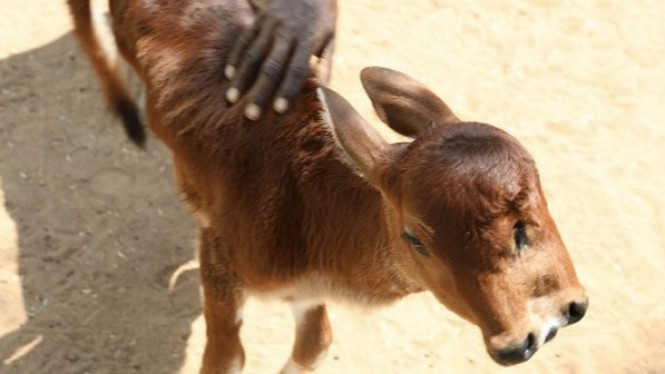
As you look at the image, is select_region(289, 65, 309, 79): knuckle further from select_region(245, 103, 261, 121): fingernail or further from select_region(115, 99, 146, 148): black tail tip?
select_region(115, 99, 146, 148): black tail tip

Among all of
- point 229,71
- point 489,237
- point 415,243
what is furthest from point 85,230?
point 489,237

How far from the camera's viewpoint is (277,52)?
4.75 meters

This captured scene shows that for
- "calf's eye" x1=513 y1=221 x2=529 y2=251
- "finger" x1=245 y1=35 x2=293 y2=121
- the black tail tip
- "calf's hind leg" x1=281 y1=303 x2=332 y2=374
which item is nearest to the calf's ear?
"finger" x1=245 y1=35 x2=293 y2=121

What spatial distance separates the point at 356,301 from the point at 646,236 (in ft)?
9.46

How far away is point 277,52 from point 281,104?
251 mm

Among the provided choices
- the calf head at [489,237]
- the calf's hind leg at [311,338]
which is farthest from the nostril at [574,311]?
the calf's hind leg at [311,338]

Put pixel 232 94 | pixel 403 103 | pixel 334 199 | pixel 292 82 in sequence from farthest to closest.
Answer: pixel 232 94
pixel 292 82
pixel 334 199
pixel 403 103

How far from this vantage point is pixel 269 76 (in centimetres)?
473

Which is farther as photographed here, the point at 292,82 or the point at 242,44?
the point at 242,44

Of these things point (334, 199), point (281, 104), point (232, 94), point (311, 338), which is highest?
point (281, 104)

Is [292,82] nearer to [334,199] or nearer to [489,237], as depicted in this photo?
[334,199]

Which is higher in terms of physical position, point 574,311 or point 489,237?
point 489,237

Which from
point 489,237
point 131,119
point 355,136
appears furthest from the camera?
point 131,119

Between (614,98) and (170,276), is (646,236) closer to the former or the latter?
(614,98)
